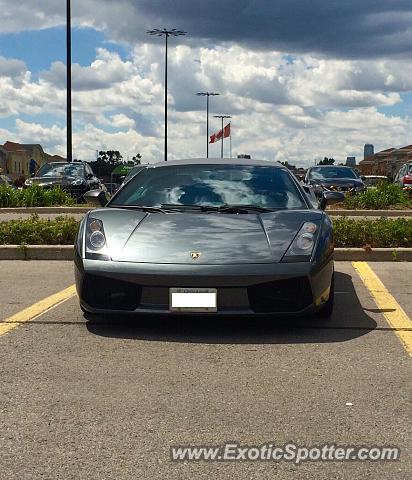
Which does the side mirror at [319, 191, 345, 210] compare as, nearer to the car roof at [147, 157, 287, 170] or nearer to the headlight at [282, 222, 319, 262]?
the car roof at [147, 157, 287, 170]

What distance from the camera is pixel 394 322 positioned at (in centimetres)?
542

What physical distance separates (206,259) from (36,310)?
1.75 metres

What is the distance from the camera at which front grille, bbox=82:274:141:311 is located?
4797 millimetres

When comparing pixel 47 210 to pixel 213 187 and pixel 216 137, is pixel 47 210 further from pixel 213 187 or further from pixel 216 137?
pixel 216 137

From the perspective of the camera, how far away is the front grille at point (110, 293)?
480cm

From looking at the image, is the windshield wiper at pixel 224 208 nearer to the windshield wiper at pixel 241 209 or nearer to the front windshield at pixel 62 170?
the windshield wiper at pixel 241 209

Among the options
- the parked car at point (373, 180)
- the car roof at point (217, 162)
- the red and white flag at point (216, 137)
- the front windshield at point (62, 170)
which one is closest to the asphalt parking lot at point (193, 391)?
the car roof at point (217, 162)

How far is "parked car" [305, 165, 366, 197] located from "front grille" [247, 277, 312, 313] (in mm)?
15361

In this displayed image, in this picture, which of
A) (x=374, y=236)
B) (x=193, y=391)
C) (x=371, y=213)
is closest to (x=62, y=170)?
(x=371, y=213)

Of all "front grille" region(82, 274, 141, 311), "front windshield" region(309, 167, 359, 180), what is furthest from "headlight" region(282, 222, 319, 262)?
"front windshield" region(309, 167, 359, 180)

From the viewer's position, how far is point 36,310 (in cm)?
576

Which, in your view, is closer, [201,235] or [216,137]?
[201,235]

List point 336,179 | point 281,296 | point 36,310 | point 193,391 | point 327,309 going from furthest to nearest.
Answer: point 336,179
point 36,310
point 327,309
point 281,296
point 193,391

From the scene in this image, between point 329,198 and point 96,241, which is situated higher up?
point 329,198
